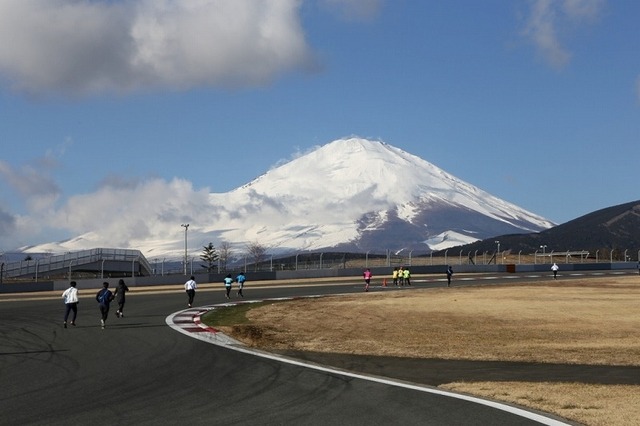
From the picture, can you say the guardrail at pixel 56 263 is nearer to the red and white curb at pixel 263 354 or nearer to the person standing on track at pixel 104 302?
the red and white curb at pixel 263 354

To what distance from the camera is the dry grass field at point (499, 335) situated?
40.5 feet

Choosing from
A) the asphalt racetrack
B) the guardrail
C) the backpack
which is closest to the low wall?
the guardrail

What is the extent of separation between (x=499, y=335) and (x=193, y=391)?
13241mm

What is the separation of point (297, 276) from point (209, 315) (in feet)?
147

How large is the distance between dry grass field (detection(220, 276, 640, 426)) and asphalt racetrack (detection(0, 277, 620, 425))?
1.45 meters

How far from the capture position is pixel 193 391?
12734 millimetres

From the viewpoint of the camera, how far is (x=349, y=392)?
41.3 ft

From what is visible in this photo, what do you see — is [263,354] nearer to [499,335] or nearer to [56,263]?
[499,335]

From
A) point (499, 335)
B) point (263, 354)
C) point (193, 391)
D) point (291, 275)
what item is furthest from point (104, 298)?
point (291, 275)

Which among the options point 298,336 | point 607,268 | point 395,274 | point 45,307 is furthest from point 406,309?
point 607,268

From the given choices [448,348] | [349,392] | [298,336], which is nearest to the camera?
[349,392]

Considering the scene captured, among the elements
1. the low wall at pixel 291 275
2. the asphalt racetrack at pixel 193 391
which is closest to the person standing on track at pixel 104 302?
the asphalt racetrack at pixel 193 391

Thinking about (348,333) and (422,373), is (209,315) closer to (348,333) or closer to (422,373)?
(348,333)

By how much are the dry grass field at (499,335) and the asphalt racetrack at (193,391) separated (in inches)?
57.1
